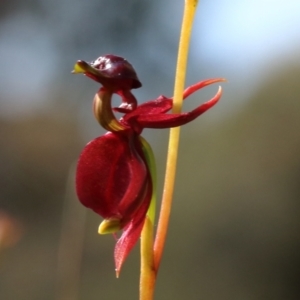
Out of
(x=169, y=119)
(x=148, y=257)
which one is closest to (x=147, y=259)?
(x=148, y=257)

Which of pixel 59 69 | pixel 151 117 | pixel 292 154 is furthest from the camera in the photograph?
pixel 59 69

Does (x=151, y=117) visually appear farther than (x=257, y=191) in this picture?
No

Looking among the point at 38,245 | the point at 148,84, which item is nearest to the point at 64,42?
the point at 148,84

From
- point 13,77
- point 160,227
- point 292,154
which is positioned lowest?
point 160,227

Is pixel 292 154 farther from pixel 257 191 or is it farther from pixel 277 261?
pixel 277 261

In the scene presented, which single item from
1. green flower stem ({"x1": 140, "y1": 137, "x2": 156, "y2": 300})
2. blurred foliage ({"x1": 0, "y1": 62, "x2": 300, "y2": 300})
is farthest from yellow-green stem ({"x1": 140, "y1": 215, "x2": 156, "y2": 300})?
blurred foliage ({"x1": 0, "y1": 62, "x2": 300, "y2": 300})

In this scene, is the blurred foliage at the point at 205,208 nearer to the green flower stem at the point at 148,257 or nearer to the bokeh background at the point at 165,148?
the bokeh background at the point at 165,148
